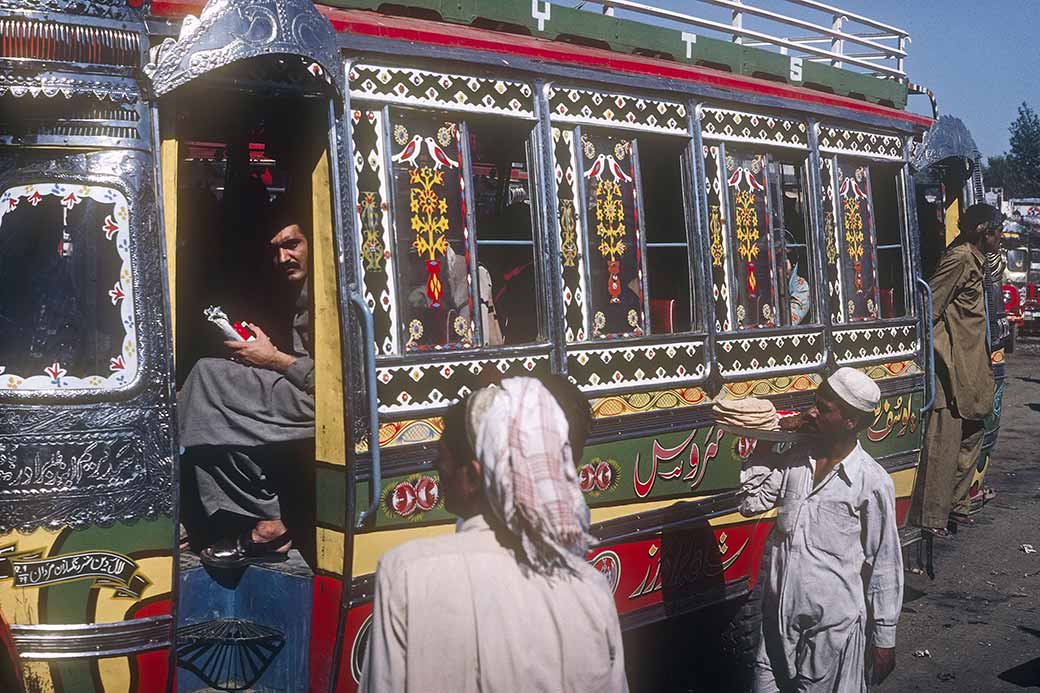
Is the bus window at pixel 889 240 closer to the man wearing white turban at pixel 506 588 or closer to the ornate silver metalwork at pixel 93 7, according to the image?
the ornate silver metalwork at pixel 93 7

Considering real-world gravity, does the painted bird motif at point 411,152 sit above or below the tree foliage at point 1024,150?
below

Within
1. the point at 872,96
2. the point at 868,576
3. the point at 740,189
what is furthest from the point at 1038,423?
the point at 868,576

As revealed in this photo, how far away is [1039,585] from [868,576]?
4.17 metres

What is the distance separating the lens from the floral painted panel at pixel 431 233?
177 inches

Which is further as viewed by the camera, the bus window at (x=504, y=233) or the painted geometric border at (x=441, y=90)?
the bus window at (x=504, y=233)

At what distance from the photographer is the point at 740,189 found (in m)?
6.23

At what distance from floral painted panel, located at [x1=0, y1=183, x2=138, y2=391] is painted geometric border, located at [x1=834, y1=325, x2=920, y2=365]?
431cm

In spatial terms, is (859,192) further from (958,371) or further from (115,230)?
(115,230)

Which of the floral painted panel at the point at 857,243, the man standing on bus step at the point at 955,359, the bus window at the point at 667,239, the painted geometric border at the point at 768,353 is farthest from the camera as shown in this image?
the man standing on bus step at the point at 955,359

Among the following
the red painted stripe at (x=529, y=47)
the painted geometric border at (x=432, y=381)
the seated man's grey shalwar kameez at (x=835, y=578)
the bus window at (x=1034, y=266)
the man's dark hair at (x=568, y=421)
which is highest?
the bus window at (x=1034, y=266)

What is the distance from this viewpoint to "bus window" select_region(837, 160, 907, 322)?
6.96 meters

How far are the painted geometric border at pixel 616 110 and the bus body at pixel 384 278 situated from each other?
15mm

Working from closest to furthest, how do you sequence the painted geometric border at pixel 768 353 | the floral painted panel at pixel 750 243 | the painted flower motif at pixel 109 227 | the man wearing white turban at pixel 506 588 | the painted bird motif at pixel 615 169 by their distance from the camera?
the man wearing white turban at pixel 506 588 < the painted flower motif at pixel 109 227 < the painted bird motif at pixel 615 169 < the painted geometric border at pixel 768 353 < the floral painted panel at pixel 750 243

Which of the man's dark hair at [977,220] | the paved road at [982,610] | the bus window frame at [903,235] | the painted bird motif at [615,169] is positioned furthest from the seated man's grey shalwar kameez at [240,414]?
the man's dark hair at [977,220]
